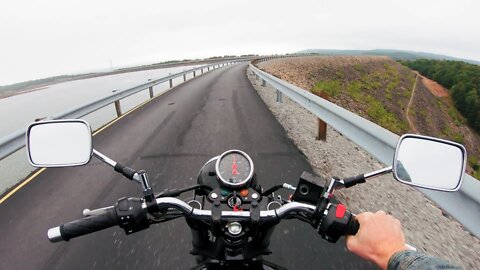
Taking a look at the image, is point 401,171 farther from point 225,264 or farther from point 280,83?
point 280,83

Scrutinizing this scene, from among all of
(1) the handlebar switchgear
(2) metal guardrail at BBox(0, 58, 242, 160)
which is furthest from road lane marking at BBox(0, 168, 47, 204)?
(1) the handlebar switchgear

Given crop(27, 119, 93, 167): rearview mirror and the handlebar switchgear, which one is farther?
crop(27, 119, 93, 167): rearview mirror

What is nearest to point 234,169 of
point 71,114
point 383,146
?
point 383,146

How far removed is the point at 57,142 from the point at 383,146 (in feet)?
10.4

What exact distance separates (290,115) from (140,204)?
791cm

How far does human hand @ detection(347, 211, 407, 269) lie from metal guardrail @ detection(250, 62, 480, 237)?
1065 millimetres

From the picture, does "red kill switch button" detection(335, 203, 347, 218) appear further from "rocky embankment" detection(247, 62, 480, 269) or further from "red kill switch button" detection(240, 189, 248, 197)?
"rocky embankment" detection(247, 62, 480, 269)

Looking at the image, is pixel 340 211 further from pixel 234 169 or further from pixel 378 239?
pixel 234 169

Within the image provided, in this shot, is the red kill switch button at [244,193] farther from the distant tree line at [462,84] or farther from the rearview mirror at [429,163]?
the distant tree line at [462,84]

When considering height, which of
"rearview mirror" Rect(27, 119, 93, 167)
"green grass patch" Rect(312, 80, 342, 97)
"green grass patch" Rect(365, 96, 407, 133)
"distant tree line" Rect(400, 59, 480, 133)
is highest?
"rearview mirror" Rect(27, 119, 93, 167)

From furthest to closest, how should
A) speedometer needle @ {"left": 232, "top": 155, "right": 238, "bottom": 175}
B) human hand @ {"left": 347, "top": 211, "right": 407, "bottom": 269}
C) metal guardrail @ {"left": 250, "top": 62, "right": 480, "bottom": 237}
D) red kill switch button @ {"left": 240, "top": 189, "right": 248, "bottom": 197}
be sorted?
metal guardrail @ {"left": 250, "top": 62, "right": 480, "bottom": 237}, speedometer needle @ {"left": 232, "top": 155, "right": 238, "bottom": 175}, red kill switch button @ {"left": 240, "top": 189, "right": 248, "bottom": 197}, human hand @ {"left": 347, "top": 211, "right": 407, "bottom": 269}

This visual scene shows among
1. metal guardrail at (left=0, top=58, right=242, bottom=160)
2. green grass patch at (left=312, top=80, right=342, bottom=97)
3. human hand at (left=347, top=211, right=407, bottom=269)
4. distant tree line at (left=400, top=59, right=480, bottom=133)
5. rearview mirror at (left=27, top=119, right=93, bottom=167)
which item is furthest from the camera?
distant tree line at (left=400, top=59, right=480, bottom=133)

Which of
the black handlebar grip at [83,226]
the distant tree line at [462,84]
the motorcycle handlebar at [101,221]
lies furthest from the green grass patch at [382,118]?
the distant tree line at [462,84]

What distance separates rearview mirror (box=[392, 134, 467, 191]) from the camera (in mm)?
1664
